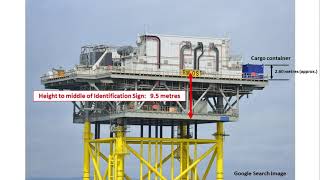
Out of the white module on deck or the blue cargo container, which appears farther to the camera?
the blue cargo container

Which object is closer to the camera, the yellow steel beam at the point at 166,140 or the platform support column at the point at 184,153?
the yellow steel beam at the point at 166,140

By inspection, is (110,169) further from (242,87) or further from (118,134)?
(242,87)

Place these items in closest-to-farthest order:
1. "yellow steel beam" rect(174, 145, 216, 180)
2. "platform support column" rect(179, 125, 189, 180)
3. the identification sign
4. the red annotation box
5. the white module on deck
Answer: the red annotation box < the white module on deck < the identification sign < "yellow steel beam" rect(174, 145, 216, 180) < "platform support column" rect(179, 125, 189, 180)

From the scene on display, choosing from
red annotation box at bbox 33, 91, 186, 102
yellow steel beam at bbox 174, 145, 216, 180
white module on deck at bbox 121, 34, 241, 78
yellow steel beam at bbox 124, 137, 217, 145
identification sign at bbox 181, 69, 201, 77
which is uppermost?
white module on deck at bbox 121, 34, 241, 78

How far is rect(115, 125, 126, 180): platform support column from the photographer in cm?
7662

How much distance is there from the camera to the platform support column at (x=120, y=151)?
7662 centimetres

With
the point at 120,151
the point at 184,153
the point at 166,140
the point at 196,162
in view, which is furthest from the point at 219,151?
the point at 120,151

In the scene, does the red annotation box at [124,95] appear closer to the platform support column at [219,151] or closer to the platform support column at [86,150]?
the platform support column at [86,150]

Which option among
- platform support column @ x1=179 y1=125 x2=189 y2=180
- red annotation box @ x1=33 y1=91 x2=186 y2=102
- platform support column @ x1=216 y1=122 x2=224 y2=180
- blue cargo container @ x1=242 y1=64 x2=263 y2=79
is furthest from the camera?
platform support column @ x1=179 y1=125 x2=189 y2=180

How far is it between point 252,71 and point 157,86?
22.8 ft

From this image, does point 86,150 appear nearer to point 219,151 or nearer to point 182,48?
point 219,151

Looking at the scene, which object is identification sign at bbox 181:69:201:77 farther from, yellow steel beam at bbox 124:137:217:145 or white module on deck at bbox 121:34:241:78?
yellow steel beam at bbox 124:137:217:145

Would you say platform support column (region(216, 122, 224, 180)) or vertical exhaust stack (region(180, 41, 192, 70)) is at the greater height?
vertical exhaust stack (region(180, 41, 192, 70))

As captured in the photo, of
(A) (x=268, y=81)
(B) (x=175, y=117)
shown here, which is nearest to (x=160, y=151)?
(B) (x=175, y=117)
